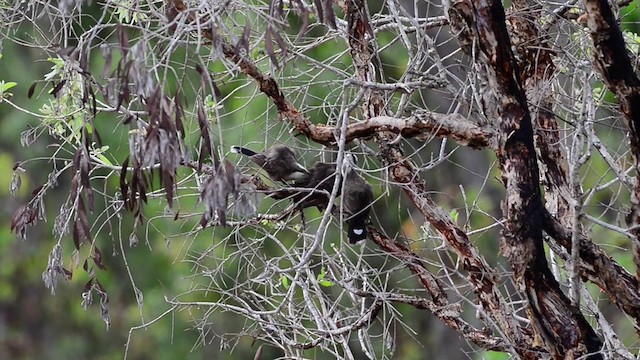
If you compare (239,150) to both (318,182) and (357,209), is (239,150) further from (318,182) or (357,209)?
(357,209)

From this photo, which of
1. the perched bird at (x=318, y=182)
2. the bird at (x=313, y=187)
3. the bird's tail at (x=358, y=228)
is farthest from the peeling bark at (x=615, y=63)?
the bird's tail at (x=358, y=228)

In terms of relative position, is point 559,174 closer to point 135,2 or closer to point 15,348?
point 135,2

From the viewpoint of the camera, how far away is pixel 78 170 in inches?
155

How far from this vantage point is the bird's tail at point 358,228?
555 cm

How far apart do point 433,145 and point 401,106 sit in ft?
22.0

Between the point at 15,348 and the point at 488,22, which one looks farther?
the point at 15,348

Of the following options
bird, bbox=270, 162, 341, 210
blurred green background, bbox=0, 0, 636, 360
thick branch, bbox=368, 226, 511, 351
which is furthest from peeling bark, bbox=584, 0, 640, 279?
blurred green background, bbox=0, 0, 636, 360

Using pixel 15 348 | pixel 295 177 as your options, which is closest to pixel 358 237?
pixel 295 177

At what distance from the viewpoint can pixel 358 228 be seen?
18.3ft

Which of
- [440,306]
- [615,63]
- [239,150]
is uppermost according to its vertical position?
[615,63]

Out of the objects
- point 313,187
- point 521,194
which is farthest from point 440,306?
point 521,194

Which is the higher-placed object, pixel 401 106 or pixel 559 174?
pixel 401 106

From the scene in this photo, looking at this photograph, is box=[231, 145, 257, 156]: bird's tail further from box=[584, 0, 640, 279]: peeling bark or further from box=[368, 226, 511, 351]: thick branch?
box=[584, 0, 640, 279]: peeling bark

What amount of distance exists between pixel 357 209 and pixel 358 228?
0.10m
